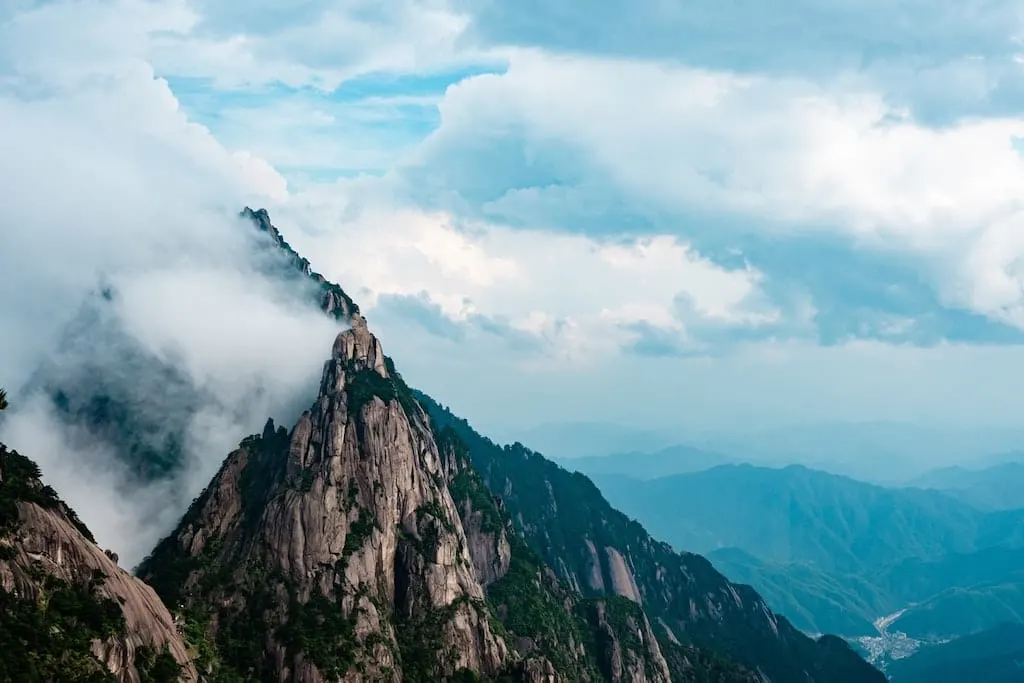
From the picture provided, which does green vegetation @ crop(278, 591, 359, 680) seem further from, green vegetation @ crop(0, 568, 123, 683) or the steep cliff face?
green vegetation @ crop(0, 568, 123, 683)

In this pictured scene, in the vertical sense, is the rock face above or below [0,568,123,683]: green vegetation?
above

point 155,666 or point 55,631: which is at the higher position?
point 55,631

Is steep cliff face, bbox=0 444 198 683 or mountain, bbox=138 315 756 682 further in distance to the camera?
mountain, bbox=138 315 756 682

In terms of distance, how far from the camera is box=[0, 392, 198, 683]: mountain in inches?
3986

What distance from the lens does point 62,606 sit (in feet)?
357

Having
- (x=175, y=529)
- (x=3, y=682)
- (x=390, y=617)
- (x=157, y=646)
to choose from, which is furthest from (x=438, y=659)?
(x=3, y=682)

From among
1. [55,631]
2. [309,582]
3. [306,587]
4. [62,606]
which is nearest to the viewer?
[55,631]

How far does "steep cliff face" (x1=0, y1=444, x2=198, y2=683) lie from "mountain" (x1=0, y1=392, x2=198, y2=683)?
0.35ft

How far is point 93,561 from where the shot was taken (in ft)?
388

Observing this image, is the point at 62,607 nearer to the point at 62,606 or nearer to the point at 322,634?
the point at 62,606

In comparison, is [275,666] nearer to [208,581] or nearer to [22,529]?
[208,581]

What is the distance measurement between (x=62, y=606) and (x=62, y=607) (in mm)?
108

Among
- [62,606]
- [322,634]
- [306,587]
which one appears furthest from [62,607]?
[306,587]

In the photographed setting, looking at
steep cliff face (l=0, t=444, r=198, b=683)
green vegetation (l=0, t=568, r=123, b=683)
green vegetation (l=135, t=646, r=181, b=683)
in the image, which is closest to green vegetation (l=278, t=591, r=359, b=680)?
steep cliff face (l=0, t=444, r=198, b=683)
